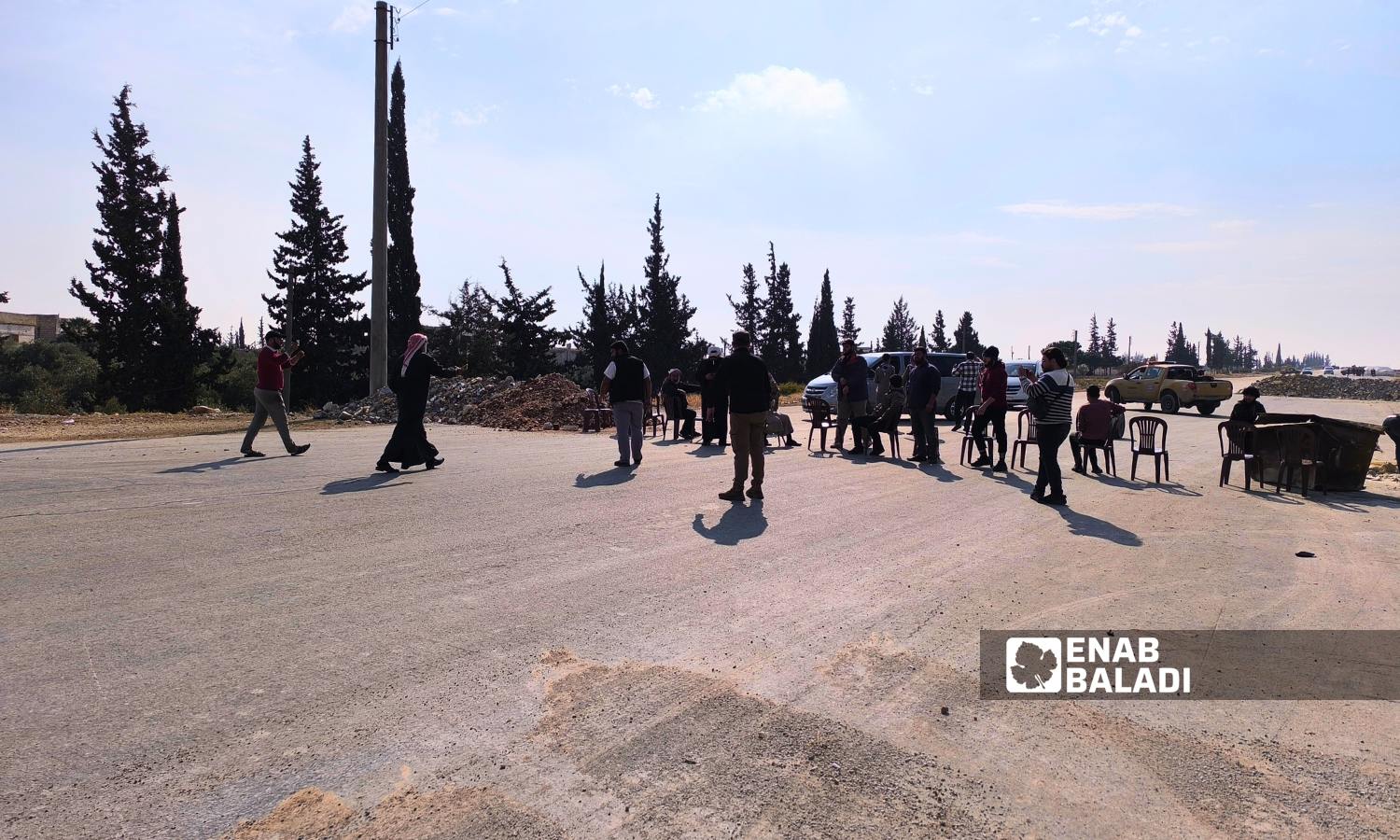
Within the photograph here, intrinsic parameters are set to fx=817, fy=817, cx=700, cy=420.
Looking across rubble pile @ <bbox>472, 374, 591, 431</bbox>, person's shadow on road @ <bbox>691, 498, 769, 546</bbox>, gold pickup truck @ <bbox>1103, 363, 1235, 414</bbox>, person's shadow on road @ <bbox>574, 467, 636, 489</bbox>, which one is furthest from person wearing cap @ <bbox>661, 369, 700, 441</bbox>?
gold pickup truck @ <bbox>1103, 363, 1235, 414</bbox>

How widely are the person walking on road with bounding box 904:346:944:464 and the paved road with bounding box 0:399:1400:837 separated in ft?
15.5

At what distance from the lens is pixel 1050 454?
9156 mm

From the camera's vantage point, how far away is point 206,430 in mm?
17234

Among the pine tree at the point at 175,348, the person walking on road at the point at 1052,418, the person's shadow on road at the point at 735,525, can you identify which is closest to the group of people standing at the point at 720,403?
the person's shadow on road at the point at 735,525

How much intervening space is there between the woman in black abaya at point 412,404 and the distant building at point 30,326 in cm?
7346

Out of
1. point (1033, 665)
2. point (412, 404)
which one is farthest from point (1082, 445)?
point (412, 404)

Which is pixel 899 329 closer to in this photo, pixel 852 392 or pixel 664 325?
pixel 664 325

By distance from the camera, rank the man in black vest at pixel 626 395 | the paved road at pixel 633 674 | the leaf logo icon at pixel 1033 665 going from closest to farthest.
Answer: the paved road at pixel 633 674, the leaf logo icon at pixel 1033 665, the man in black vest at pixel 626 395

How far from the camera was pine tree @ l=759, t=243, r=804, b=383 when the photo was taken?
64569mm

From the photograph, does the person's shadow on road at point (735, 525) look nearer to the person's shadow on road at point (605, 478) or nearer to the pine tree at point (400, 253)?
the person's shadow on road at point (605, 478)

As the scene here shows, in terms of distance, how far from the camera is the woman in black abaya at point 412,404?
35.8ft

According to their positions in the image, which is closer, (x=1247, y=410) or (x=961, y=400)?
(x=1247, y=410)

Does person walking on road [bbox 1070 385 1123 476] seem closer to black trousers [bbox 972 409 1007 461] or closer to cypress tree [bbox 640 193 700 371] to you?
black trousers [bbox 972 409 1007 461]

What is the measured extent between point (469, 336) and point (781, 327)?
85.0 ft
